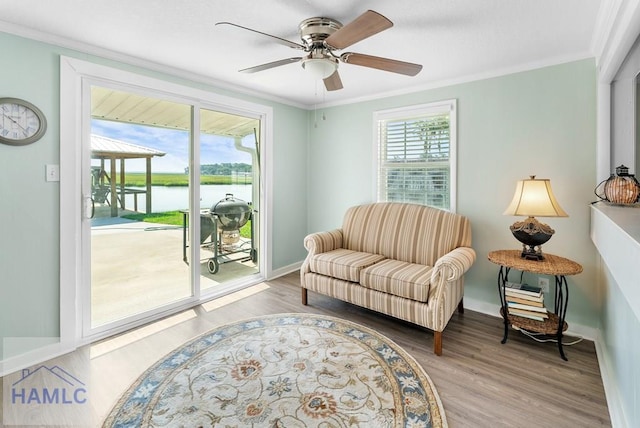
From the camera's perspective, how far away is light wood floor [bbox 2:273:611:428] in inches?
68.6

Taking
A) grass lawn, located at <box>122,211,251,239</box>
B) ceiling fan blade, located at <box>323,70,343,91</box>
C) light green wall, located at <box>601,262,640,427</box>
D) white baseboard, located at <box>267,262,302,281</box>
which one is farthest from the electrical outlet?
grass lawn, located at <box>122,211,251,239</box>

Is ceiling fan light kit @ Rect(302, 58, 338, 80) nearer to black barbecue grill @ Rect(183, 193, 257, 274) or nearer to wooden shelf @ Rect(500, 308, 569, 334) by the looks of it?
black barbecue grill @ Rect(183, 193, 257, 274)

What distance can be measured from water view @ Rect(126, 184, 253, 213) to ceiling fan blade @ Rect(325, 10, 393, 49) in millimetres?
2157

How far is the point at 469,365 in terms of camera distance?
2.19 meters

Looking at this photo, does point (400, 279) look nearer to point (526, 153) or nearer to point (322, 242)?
point (322, 242)

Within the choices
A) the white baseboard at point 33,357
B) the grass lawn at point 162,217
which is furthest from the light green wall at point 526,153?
the white baseboard at point 33,357

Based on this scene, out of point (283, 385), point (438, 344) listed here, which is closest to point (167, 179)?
point (283, 385)

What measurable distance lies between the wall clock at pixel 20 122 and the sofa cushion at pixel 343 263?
2440 millimetres

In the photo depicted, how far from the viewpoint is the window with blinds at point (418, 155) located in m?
3.31

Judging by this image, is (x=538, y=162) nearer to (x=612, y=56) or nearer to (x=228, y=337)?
(x=612, y=56)

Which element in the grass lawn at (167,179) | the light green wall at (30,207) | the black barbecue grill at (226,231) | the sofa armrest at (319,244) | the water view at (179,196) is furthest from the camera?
the black barbecue grill at (226,231)

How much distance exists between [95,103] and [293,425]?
2831 millimetres

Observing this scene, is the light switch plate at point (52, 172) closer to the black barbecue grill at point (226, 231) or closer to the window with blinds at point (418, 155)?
the black barbecue grill at point (226, 231)

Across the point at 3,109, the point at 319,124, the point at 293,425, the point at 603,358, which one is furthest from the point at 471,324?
the point at 3,109
